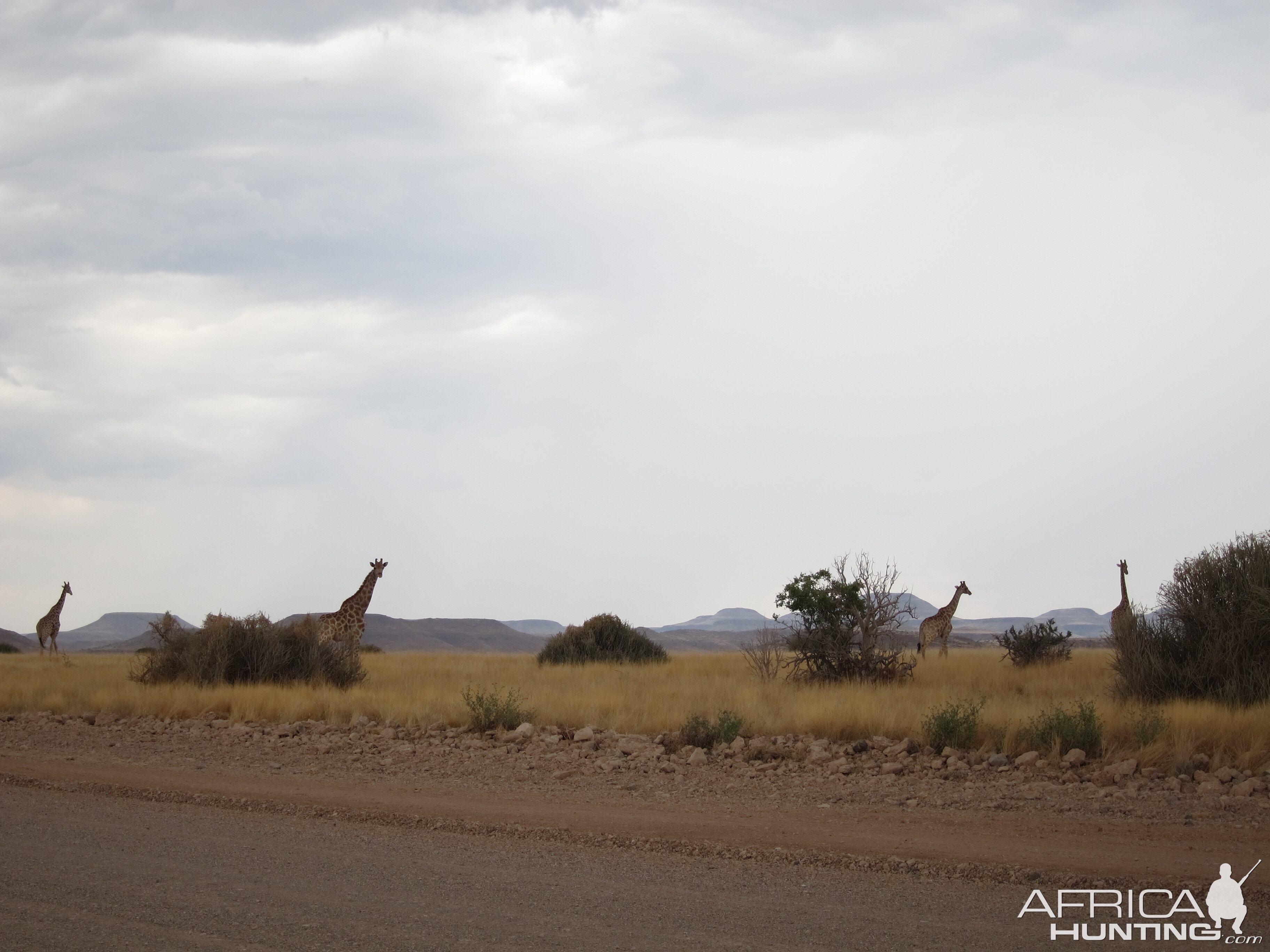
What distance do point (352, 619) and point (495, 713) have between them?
10095 millimetres

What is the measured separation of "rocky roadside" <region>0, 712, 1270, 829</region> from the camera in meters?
9.45

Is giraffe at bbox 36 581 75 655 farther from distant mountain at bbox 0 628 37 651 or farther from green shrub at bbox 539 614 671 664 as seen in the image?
distant mountain at bbox 0 628 37 651

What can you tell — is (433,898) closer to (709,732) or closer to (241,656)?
(709,732)

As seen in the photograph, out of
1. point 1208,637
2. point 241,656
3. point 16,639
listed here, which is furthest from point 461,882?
point 16,639

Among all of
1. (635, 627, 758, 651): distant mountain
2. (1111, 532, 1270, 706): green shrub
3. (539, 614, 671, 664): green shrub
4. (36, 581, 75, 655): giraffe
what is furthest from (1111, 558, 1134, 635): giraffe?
(635, 627, 758, 651): distant mountain

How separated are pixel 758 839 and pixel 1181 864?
9.63 feet

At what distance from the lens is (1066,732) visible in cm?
1145

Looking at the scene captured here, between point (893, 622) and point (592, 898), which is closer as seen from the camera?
point (592, 898)

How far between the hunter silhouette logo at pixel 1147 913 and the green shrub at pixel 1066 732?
493cm

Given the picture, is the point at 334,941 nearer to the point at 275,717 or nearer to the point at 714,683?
the point at 275,717

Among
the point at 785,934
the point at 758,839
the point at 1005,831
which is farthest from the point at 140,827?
the point at 1005,831

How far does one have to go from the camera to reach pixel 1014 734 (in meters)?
11.8

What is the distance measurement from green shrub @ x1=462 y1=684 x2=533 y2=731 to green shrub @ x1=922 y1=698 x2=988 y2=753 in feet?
17.7

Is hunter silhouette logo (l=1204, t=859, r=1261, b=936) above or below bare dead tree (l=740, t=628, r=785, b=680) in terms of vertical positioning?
below
